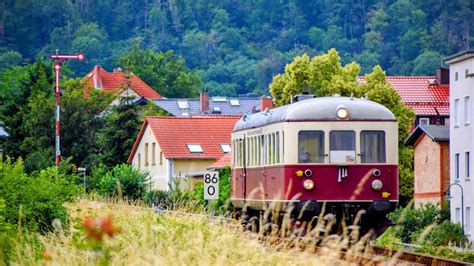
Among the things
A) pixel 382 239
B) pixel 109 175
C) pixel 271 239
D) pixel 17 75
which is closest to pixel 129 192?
pixel 109 175

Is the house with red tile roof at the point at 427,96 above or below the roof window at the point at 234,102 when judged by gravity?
Answer: below

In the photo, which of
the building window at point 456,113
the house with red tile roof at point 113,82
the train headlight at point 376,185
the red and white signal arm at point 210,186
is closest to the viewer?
the train headlight at point 376,185

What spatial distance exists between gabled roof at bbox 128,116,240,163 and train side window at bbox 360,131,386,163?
138 feet

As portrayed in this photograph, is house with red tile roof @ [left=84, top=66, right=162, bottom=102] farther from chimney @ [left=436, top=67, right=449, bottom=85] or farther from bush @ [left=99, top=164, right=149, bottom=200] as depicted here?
bush @ [left=99, top=164, right=149, bottom=200]

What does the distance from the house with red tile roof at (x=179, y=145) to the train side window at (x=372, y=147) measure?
39.7 meters

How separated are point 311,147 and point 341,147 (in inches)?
20.0


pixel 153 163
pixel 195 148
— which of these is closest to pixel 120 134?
pixel 153 163

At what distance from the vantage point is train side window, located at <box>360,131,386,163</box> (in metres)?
25.4

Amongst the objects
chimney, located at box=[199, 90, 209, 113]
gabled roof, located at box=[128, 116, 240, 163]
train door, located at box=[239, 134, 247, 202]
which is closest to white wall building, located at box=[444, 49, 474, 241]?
gabled roof, located at box=[128, 116, 240, 163]

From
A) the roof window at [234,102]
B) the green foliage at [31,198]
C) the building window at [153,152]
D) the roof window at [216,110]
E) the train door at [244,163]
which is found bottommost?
the green foliage at [31,198]

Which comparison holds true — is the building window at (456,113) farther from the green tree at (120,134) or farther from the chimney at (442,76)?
the chimney at (442,76)

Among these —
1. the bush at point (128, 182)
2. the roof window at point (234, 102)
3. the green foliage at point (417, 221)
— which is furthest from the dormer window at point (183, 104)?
the green foliage at point (417, 221)

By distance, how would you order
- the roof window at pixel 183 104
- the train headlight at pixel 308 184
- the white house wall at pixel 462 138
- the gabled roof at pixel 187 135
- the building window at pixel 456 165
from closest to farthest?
1. the train headlight at pixel 308 184
2. the white house wall at pixel 462 138
3. the building window at pixel 456 165
4. the gabled roof at pixel 187 135
5. the roof window at pixel 183 104

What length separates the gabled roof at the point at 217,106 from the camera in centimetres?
10919
